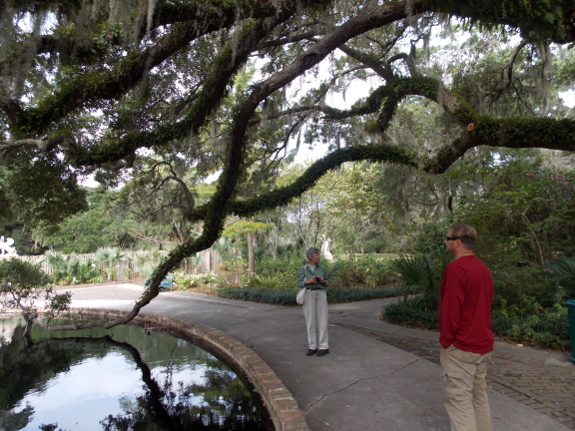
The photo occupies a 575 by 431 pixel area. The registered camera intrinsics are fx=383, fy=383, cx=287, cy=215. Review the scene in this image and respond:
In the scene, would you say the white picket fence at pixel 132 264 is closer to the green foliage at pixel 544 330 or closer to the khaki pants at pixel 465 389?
the green foliage at pixel 544 330

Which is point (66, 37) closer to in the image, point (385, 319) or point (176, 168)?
point (176, 168)

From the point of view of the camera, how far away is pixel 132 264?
2116 centimetres

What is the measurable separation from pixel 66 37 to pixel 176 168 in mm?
4645

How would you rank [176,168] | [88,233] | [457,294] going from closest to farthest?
[457,294]
[176,168]
[88,233]

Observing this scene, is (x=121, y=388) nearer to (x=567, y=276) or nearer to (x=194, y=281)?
(x=567, y=276)

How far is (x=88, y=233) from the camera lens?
99.3ft

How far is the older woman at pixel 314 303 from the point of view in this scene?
218 inches

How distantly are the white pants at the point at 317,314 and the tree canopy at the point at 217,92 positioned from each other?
2.78 meters

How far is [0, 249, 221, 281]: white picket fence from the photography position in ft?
63.8

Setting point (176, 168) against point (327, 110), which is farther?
point (176, 168)

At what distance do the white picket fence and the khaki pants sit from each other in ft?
53.9

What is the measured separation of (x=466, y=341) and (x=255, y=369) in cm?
300

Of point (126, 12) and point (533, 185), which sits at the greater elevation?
point (126, 12)

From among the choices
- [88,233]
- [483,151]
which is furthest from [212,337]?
[88,233]
